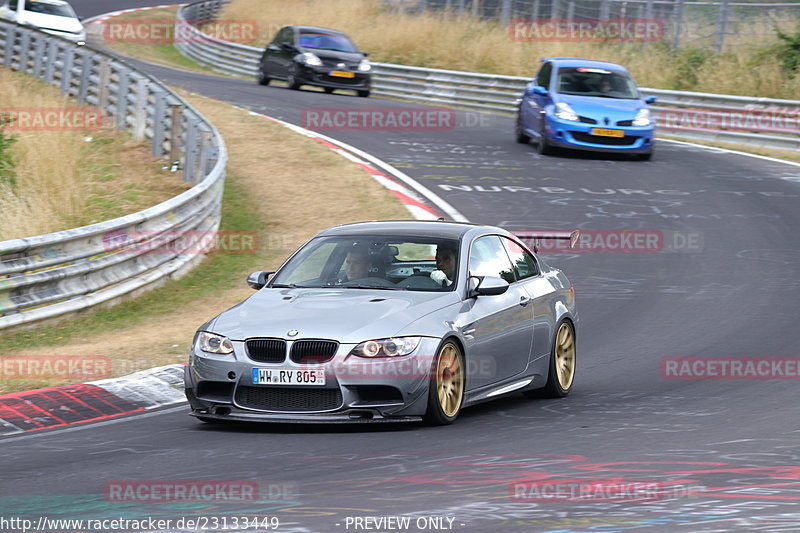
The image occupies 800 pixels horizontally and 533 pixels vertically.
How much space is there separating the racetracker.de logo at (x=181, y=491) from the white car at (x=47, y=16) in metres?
35.4

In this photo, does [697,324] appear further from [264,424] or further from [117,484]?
[117,484]

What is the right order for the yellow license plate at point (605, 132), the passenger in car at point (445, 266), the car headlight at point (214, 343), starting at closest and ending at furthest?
the car headlight at point (214, 343)
the passenger in car at point (445, 266)
the yellow license plate at point (605, 132)

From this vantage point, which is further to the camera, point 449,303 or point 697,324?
point 697,324

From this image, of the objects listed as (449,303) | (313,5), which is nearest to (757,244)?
(449,303)

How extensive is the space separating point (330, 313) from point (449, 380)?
90cm

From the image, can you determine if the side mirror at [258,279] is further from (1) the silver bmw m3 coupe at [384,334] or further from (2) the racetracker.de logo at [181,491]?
(2) the racetracker.de logo at [181,491]

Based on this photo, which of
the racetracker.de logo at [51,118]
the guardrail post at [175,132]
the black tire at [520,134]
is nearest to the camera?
the guardrail post at [175,132]

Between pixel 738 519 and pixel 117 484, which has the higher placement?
pixel 738 519

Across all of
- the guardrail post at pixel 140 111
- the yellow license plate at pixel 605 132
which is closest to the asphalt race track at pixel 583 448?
the yellow license plate at pixel 605 132

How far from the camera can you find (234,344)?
343 inches

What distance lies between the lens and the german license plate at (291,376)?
27.9 feet

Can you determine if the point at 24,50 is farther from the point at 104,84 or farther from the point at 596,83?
the point at 596,83

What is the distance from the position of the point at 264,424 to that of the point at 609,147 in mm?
16509

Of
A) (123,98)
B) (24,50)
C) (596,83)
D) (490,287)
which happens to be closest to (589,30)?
(596,83)
